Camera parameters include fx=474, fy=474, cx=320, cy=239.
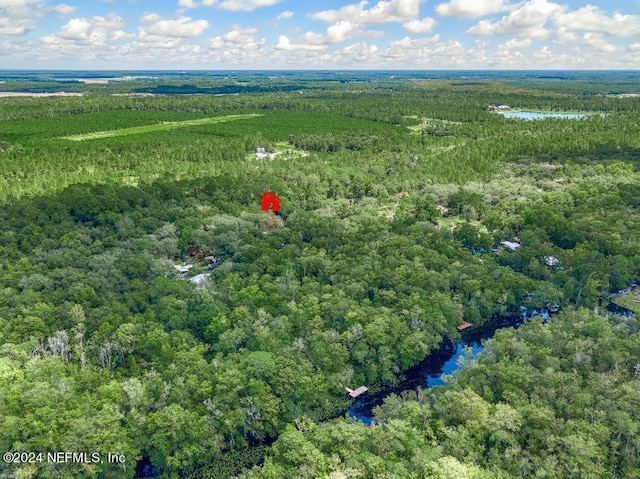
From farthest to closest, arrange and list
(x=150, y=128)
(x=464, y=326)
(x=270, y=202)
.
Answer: (x=150, y=128)
(x=270, y=202)
(x=464, y=326)

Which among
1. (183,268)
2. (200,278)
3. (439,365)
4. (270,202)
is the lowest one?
(439,365)

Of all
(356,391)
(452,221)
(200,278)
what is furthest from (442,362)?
(452,221)

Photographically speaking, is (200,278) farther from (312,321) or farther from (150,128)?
(150,128)

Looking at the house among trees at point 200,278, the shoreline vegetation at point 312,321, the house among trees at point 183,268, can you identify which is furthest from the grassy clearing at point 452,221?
the house among trees at point 183,268

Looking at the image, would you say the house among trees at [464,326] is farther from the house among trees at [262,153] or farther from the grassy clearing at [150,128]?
the grassy clearing at [150,128]

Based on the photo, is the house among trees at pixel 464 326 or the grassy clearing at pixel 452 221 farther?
the grassy clearing at pixel 452 221

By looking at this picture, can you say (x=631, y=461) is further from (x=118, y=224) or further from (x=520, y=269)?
(x=118, y=224)

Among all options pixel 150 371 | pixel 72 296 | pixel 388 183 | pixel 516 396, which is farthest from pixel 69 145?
pixel 516 396

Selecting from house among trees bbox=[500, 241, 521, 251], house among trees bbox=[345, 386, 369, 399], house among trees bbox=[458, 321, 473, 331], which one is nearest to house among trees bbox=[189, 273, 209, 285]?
house among trees bbox=[345, 386, 369, 399]
